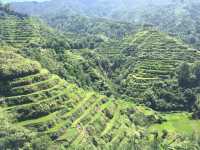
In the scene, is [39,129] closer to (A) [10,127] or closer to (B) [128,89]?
(A) [10,127]

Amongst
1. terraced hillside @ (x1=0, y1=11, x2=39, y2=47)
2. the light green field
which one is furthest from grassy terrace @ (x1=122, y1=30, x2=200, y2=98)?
terraced hillside @ (x1=0, y1=11, x2=39, y2=47)

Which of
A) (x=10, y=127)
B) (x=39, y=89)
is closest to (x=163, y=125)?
(x=39, y=89)

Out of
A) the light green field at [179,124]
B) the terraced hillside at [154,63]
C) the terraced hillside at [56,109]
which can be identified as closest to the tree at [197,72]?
the terraced hillside at [154,63]

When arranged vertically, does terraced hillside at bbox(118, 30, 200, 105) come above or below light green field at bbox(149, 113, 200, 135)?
above

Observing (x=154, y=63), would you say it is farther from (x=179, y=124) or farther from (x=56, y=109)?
(x=56, y=109)

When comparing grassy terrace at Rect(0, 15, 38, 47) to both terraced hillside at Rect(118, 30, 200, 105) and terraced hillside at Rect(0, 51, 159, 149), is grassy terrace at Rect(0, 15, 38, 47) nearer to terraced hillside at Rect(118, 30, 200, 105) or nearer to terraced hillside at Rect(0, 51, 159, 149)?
terraced hillside at Rect(118, 30, 200, 105)

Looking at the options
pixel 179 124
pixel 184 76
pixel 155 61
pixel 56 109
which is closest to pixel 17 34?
pixel 155 61
